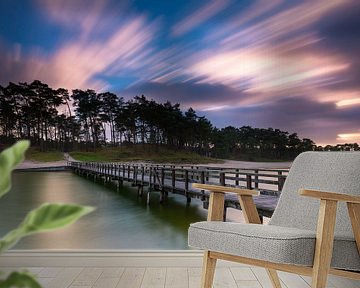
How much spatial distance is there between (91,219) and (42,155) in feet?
2.37

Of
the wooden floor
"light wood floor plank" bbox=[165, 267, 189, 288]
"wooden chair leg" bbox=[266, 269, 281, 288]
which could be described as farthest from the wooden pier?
"wooden chair leg" bbox=[266, 269, 281, 288]

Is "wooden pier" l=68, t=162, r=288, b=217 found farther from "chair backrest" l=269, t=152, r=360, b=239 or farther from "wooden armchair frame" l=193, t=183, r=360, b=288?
"wooden armchair frame" l=193, t=183, r=360, b=288

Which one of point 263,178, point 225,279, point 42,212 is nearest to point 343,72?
point 263,178

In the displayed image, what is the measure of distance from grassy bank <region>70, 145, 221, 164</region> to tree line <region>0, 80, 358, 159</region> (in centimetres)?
6

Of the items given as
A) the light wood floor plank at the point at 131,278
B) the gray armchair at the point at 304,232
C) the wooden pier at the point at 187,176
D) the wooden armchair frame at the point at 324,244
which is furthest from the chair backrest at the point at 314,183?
the wooden pier at the point at 187,176

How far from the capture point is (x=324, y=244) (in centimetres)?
167

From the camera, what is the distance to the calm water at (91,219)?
3.56m

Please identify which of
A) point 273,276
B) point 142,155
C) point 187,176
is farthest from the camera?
point 187,176

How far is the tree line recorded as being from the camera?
3.75 m

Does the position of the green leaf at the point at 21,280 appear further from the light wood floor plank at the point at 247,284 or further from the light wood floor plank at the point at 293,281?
the light wood floor plank at the point at 293,281

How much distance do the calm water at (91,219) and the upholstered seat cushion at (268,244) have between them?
67.4 inches

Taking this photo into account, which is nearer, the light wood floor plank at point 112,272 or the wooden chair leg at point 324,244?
the wooden chair leg at point 324,244

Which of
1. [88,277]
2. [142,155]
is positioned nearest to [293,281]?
[88,277]

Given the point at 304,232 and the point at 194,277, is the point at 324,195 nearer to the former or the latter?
the point at 304,232
